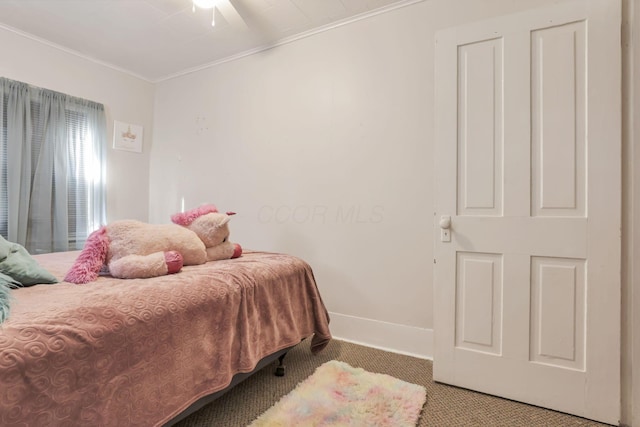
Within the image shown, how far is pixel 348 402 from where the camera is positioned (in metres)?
1.59

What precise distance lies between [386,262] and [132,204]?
292cm

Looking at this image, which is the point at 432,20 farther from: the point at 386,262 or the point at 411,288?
the point at 411,288

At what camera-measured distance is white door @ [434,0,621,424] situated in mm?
1530

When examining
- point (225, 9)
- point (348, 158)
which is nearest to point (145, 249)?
point (348, 158)

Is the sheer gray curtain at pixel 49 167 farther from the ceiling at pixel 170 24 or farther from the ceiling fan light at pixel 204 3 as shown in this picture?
the ceiling fan light at pixel 204 3

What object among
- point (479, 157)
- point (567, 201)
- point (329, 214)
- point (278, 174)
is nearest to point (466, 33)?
point (479, 157)

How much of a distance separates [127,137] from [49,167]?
833 millimetres

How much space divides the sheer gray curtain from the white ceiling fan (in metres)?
1.69

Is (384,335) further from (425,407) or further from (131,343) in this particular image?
(131,343)

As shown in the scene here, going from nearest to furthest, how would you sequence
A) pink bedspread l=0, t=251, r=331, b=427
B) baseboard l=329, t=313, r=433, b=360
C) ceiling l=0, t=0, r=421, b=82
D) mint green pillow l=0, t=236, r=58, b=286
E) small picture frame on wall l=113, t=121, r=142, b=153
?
pink bedspread l=0, t=251, r=331, b=427, mint green pillow l=0, t=236, r=58, b=286, baseboard l=329, t=313, r=433, b=360, ceiling l=0, t=0, r=421, b=82, small picture frame on wall l=113, t=121, r=142, b=153

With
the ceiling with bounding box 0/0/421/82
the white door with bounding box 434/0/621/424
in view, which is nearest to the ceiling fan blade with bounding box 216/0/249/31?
the ceiling with bounding box 0/0/421/82

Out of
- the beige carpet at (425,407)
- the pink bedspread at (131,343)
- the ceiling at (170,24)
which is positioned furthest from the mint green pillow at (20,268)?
the ceiling at (170,24)

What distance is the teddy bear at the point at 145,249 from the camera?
1.42 metres

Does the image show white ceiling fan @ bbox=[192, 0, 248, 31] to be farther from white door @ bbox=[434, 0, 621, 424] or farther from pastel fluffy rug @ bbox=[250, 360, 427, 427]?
pastel fluffy rug @ bbox=[250, 360, 427, 427]
